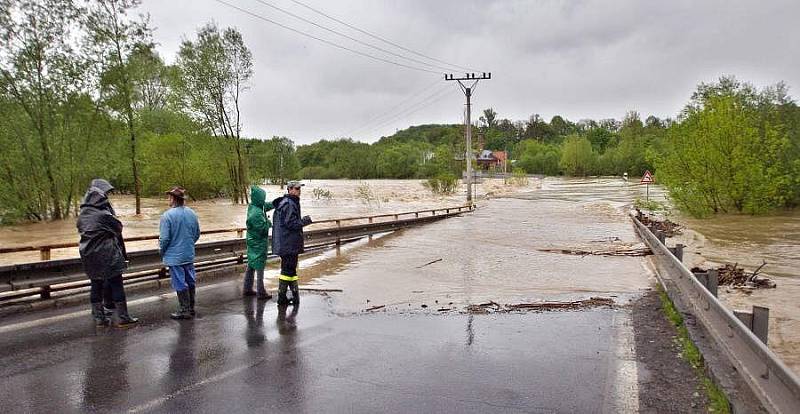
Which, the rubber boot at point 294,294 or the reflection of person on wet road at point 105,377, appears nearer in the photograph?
the reflection of person on wet road at point 105,377

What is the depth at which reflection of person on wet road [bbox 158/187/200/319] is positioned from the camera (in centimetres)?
703

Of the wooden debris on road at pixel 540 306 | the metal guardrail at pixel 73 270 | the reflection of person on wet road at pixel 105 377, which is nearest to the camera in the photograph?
the reflection of person on wet road at pixel 105 377

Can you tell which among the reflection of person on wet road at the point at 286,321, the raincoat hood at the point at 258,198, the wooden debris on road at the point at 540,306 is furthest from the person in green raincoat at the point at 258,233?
the wooden debris on road at the point at 540,306

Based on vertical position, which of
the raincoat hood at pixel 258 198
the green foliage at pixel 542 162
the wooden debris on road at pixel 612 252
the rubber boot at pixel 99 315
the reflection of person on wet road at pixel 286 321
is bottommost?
the wooden debris on road at pixel 612 252

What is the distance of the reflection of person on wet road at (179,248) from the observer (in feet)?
23.1

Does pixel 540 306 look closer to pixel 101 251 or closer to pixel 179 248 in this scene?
pixel 179 248

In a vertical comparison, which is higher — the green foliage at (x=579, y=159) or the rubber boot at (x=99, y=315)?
the green foliage at (x=579, y=159)

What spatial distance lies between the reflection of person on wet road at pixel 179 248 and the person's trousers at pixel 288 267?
1298mm

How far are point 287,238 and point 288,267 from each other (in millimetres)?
436

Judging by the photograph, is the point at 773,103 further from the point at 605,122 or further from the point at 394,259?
the point at 605,122

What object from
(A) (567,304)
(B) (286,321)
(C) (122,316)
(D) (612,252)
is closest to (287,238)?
(B) (286,321)

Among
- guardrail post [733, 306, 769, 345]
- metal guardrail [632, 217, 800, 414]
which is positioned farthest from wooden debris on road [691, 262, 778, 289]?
guardrail post [733, 306, 769, 345]

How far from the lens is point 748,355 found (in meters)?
3.99

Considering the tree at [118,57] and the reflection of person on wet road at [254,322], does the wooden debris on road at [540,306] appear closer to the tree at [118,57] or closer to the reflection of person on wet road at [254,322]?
the reflection of person on wet road at [254,322]
